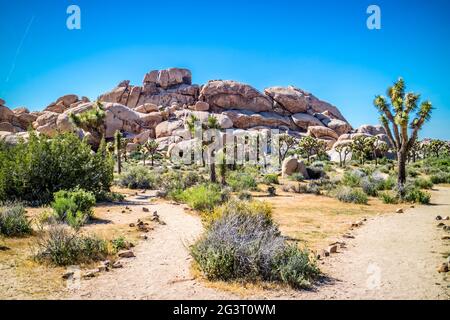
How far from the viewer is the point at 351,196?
65.2 feet

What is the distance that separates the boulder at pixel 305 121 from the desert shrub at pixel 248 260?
72506 millimetres

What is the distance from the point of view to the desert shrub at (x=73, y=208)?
10.8 metres

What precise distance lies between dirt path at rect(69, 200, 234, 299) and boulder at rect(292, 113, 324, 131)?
7087 centimetres

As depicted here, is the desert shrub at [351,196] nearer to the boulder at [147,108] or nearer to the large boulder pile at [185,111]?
the large boulder pile at [185,111]

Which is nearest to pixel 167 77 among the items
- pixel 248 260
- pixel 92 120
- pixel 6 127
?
pixel 6 127

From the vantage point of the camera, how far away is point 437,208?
1683 centimetres

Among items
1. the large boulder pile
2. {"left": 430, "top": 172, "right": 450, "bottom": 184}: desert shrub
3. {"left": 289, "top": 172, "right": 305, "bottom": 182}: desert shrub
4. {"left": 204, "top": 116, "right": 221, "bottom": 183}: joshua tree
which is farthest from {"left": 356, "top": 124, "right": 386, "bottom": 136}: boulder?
{"left": 204, "top": 116, "right": 221, "bottom": 183}: joshua tree

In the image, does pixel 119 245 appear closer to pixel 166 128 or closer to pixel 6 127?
pixel 166 128

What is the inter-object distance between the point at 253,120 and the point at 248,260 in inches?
2729

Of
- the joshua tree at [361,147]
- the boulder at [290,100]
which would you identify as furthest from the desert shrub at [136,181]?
the boulder at [290,100]

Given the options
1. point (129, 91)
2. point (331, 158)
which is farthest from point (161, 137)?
point (331, 158)

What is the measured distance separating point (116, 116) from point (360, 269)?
67690 millimetres

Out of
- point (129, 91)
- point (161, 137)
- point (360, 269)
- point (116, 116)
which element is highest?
point (129, 91)
